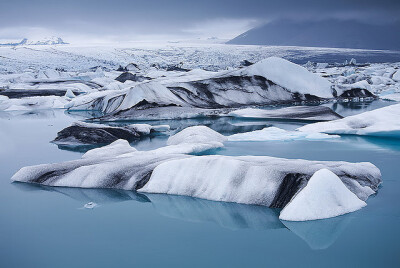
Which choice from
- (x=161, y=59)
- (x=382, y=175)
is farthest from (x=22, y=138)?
(x=161, y=59)

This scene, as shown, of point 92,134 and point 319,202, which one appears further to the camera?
point 92,134

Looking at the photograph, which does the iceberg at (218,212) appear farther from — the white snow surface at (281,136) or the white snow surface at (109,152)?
the white snow surface at (281,136)

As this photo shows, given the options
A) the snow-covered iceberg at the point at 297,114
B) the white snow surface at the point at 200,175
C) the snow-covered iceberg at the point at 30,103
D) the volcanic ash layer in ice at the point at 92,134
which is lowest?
the snow-covered iceberg at the point at 30,103

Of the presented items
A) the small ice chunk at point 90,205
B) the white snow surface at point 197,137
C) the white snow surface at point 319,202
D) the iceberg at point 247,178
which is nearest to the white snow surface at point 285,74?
the white snow surface at point 197,137

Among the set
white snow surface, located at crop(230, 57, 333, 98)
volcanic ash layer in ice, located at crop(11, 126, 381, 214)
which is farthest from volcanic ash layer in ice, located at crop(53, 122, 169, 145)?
white snow surface, located at crop(230, 57, 333, 98)

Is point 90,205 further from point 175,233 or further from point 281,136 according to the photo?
point 281,136

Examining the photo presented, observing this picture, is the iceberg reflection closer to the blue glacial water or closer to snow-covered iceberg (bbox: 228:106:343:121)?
the blue glacial water

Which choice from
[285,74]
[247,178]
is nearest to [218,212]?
[247,178]
